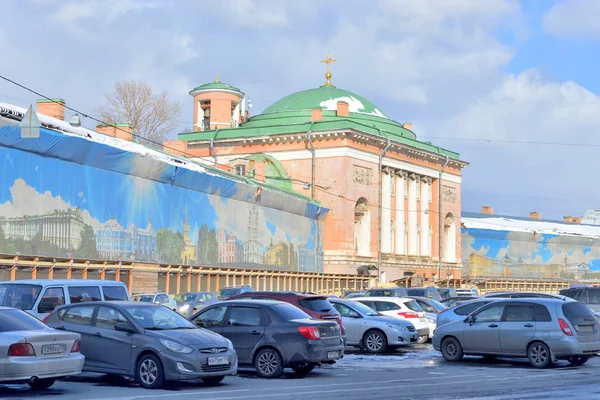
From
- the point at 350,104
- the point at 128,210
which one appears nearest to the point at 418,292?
the point at 128,210

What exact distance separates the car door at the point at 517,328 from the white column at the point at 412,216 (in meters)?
56.7

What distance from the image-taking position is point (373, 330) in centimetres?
2597

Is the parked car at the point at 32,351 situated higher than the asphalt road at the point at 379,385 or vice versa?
the parked car at the point at 32,351

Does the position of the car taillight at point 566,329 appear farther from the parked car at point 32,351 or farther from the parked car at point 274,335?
the parked car at point 32,351

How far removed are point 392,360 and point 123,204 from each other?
2498 centimetres

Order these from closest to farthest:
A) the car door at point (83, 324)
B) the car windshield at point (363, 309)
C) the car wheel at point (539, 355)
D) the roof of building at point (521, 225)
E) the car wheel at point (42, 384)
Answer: the car wheel at point (42, 384), the car door at point (83, 324), the car wheel at point (539, 355), the car windshield at point (363, 309), the roof of building at point (521, 225)

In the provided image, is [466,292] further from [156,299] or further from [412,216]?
[412,216]

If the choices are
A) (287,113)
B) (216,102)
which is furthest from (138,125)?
(287,113)

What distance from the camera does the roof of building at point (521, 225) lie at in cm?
10163

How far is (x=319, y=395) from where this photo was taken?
51.4 feet

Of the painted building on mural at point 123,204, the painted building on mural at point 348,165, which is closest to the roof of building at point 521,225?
the painted building on mural at point 348,165

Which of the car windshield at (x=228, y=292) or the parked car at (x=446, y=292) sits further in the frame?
the parked car at (x=446, y=292)

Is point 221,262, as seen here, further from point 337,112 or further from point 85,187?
point 337,112

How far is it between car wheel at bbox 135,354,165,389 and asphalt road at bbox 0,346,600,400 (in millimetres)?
182
